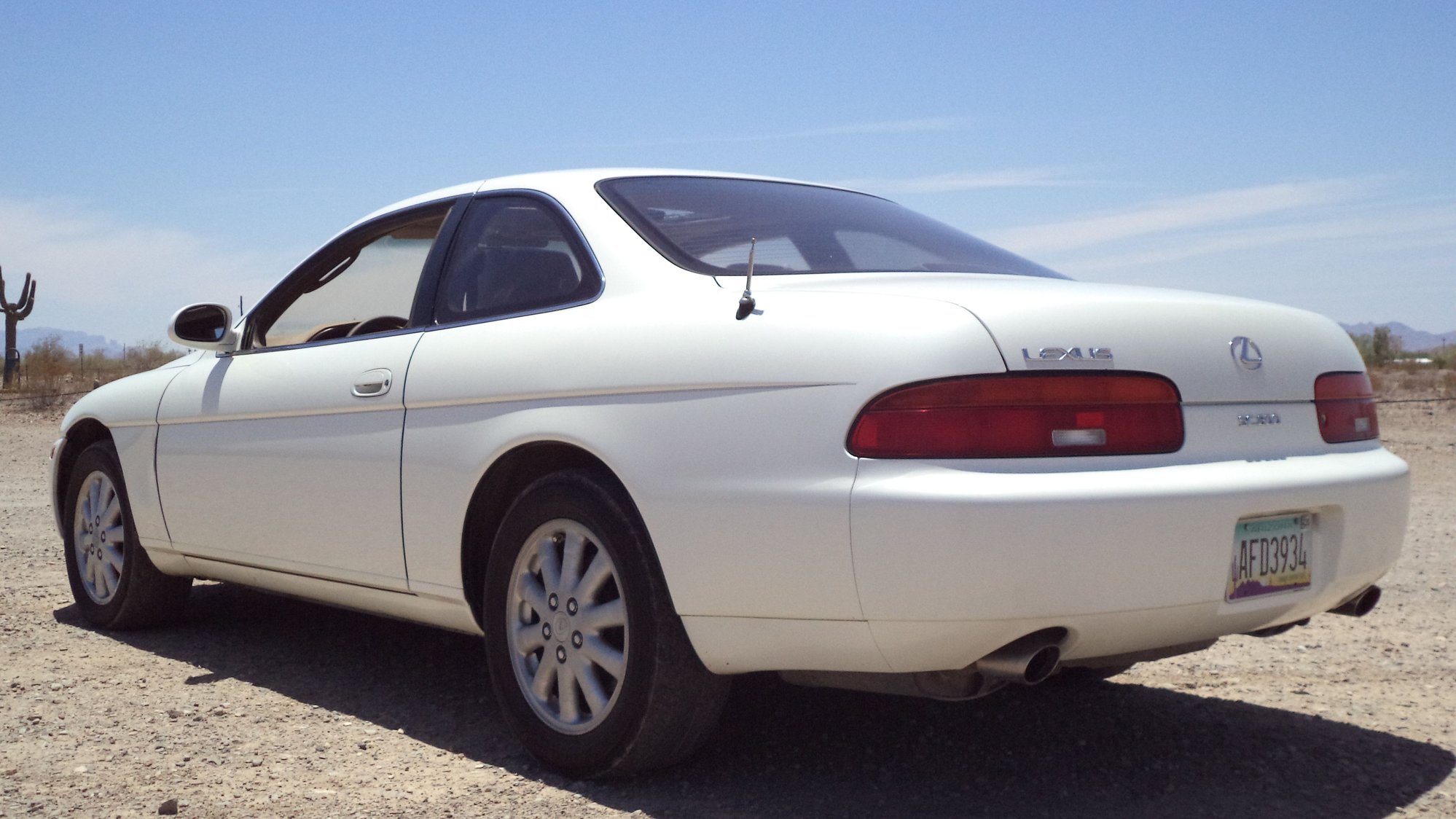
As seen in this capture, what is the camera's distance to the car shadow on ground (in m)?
3.20

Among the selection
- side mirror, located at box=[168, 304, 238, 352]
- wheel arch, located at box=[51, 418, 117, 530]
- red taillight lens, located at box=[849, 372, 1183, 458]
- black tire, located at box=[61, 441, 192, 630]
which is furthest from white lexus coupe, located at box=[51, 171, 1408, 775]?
wheel arch, located at box=[51, 418, 117, 530]

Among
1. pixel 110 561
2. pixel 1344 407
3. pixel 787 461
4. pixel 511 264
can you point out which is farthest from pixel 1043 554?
pixel 110 561

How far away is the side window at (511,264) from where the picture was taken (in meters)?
3.61

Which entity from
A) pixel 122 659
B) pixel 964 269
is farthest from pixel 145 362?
pixel 964 269

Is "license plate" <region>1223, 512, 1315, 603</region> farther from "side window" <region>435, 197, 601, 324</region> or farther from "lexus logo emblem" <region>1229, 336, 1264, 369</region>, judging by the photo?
"side window" <region>435, 197, 601, 324</region>

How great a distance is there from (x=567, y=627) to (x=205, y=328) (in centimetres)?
235

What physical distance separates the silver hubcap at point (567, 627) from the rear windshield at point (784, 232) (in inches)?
30.1

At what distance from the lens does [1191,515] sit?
2771mm

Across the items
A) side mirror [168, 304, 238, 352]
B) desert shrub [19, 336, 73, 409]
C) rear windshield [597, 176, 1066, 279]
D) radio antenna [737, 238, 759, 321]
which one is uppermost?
rear windshield [597, 176, 1066, 279]

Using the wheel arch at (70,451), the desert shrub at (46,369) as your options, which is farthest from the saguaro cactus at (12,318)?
the wheel arch at (70,451)

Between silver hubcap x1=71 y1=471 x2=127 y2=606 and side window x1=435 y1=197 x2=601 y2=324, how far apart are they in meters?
2.21

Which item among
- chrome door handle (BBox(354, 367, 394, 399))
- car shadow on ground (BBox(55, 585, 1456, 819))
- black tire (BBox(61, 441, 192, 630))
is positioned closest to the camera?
car shadow on ground (BBox(55, 585, 1456, 819))

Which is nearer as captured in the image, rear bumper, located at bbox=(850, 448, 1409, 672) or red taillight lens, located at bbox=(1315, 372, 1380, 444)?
rear bumper, located at bbox=(850, 448, 1409, 672)

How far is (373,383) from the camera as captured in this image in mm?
3932
